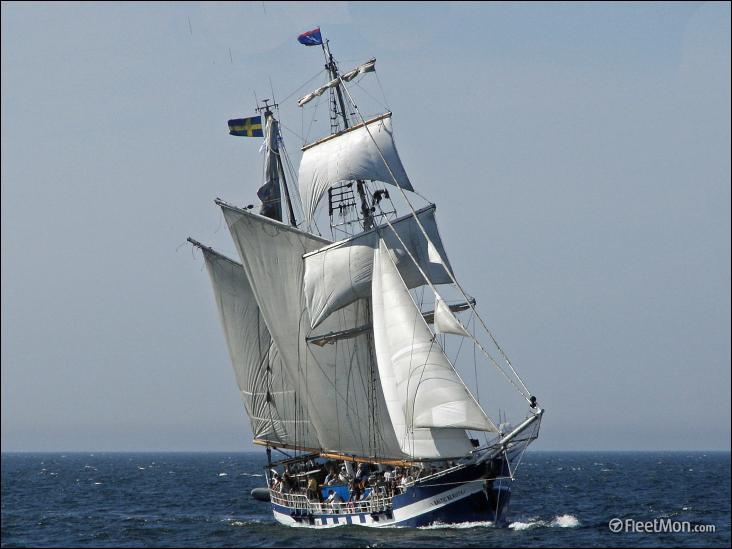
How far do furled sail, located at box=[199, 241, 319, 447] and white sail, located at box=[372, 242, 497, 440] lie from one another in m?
12.4

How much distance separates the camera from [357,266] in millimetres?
53906

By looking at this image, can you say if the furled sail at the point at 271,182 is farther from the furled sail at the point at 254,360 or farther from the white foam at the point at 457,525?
the white foam at the point at 457,525

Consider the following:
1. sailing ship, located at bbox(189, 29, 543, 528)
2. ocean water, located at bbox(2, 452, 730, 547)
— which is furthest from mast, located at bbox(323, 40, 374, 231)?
ocean water, located at bbox(2, 452, 730, 547)

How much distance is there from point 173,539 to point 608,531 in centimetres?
1985

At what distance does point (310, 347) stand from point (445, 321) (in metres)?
11.0

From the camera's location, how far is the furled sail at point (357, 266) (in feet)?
177

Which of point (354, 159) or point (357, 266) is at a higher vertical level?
point (354, 159)

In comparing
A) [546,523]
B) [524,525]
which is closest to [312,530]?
[524,525]

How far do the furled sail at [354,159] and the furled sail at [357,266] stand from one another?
2.82 m

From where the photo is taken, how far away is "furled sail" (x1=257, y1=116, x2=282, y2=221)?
6109cm

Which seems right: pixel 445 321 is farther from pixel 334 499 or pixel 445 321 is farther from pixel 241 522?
pixel 241 522

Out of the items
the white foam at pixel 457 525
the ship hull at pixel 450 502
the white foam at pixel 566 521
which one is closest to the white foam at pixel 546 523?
the white foam at pixel 566 521

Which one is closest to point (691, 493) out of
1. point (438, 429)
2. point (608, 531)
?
point (608, 531)

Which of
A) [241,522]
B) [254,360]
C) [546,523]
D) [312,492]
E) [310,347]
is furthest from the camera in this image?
[254,360]
